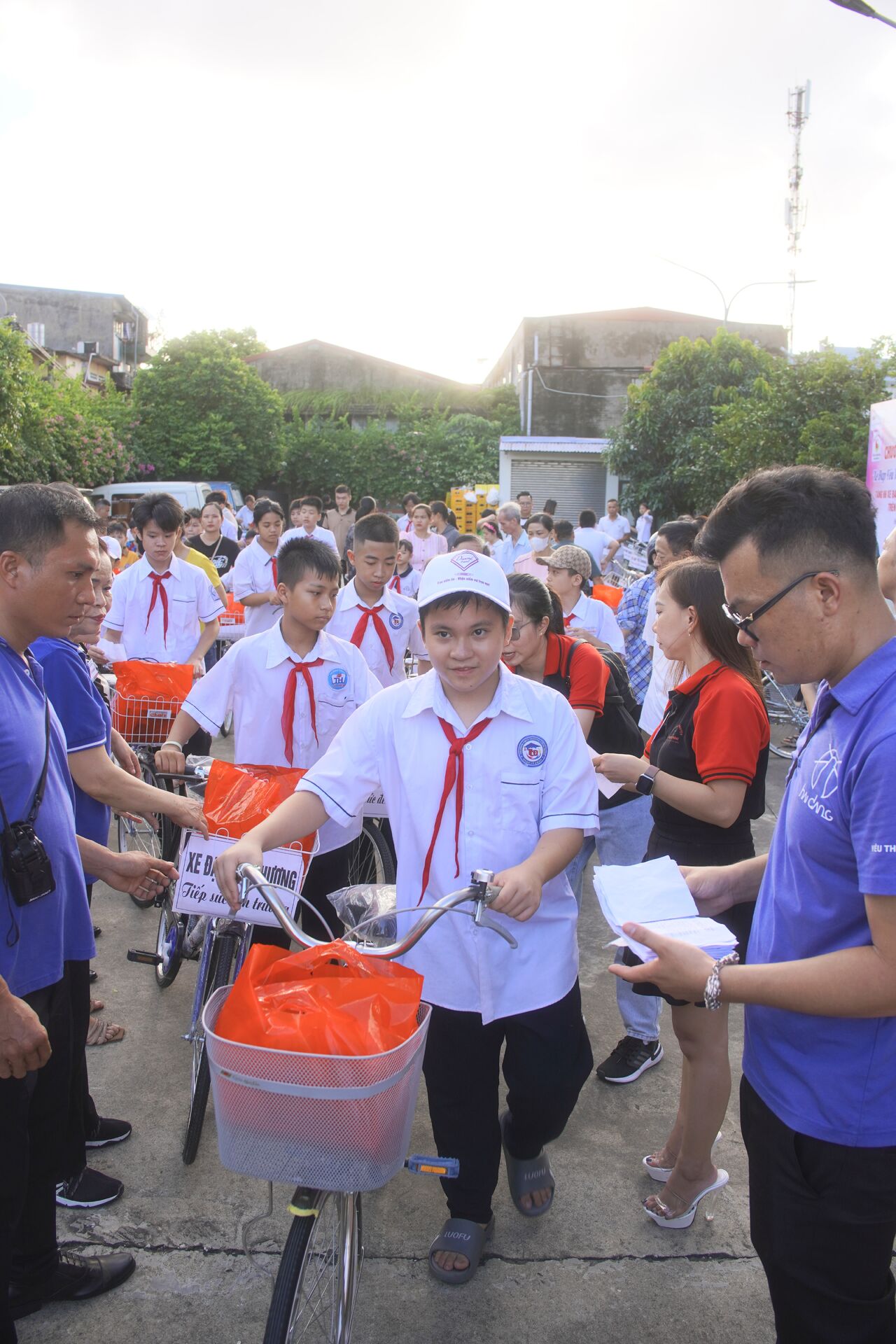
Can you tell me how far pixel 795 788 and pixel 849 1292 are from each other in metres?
0.88

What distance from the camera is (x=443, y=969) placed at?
2422 millimetres

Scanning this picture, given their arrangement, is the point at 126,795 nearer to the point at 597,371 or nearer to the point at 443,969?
the point at 443,969

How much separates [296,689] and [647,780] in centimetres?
152

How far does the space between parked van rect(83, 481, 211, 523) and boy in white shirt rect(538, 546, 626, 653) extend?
1355cm

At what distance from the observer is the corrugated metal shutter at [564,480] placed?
27.3m

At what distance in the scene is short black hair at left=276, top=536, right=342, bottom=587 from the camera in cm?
366

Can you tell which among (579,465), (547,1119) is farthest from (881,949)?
(579,465)

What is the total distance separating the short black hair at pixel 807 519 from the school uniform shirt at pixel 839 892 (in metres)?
0.19

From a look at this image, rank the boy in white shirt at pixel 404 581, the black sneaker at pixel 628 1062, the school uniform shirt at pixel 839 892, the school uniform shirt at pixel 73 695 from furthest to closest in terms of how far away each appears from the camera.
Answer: the boy in white shirt at pixel 404 581, the black sneaker at pixel 628 1062, the school uniform shirt at pixel 73 695, the school uniform shirt at pixel 839 892

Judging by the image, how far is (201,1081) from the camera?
10.1 feet

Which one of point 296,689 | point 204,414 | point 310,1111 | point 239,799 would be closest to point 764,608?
point 310,1111

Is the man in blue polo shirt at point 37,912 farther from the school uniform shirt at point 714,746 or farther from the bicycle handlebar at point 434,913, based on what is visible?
the school uniform shirt at point 714,746

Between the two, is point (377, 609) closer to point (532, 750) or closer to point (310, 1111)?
point (532, 750)

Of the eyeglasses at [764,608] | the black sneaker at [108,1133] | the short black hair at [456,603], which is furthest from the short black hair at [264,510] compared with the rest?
the eyeglasses at [764,608]
